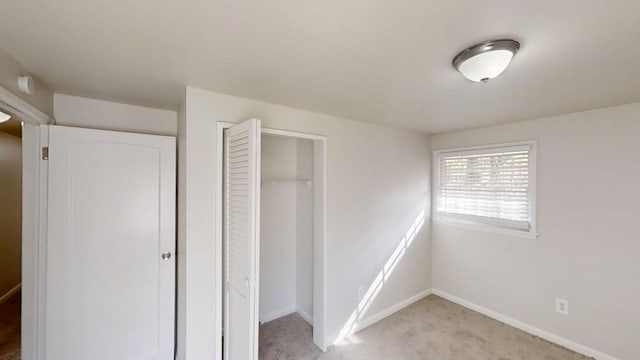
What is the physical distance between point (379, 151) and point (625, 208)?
7.28ft

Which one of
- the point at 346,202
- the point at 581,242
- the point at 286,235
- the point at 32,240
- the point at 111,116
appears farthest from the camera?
the point at 286,235

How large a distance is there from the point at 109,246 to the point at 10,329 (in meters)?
1.90

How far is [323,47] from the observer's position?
131 centimetres

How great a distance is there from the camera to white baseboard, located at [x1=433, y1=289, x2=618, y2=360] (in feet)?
7.86

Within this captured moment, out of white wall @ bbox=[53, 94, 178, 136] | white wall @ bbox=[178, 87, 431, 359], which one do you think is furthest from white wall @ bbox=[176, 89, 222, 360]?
white wall @ bbox=[53, 94, 178, 136]

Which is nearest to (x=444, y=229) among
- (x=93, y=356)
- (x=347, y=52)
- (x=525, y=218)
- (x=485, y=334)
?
(x=525, y=218)

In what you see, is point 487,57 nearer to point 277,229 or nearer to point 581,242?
point 581,242

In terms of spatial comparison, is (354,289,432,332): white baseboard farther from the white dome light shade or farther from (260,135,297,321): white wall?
the white dome light shade

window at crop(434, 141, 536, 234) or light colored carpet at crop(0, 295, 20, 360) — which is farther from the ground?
window at crop(434, 141, 536, 234)

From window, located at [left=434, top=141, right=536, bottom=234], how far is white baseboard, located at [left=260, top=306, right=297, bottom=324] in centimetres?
235

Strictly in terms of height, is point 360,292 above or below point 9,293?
above

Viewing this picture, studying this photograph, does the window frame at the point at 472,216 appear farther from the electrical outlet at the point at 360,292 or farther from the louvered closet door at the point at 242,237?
the louvered closet door at the point at 242,237

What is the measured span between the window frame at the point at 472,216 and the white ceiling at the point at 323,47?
777 mm

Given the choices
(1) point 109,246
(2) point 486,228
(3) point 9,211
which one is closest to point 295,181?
(1) point 109,246
